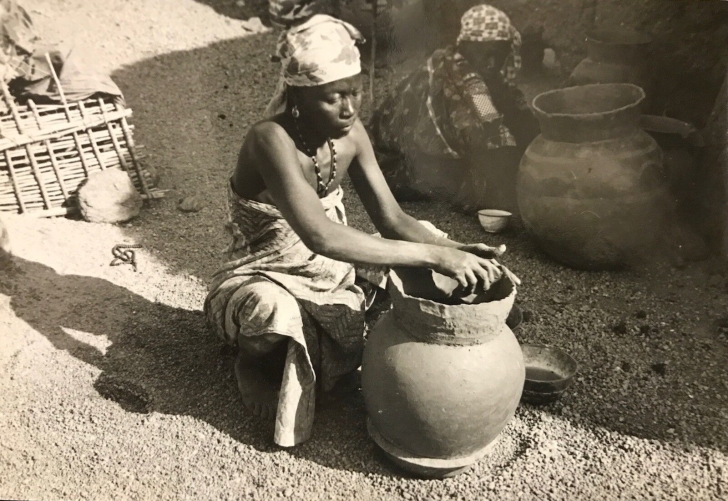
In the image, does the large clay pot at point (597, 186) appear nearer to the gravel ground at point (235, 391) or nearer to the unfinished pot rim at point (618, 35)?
the gravel ground at point (235, 391)

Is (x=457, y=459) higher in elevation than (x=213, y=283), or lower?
lower

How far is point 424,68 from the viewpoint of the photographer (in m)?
6.27

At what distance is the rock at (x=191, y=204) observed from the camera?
19.3 ft

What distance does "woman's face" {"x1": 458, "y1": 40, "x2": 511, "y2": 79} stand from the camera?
6.06m

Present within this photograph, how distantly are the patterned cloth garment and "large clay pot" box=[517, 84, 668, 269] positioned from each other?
178 cm

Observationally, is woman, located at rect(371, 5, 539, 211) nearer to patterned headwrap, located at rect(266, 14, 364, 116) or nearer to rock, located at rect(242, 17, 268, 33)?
patterned headwrap, located at rect(266, 14, 364, 116)

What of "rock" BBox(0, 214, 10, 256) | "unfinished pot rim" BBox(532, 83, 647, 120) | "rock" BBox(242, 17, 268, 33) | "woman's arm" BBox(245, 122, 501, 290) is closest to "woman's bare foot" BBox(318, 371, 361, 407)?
"woman's arm" BBox(245, 122, 501, 290)

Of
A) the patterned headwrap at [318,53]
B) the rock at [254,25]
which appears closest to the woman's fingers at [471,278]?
the patterned headwrap at [318,53]

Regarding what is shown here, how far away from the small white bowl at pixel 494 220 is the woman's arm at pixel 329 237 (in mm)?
2517

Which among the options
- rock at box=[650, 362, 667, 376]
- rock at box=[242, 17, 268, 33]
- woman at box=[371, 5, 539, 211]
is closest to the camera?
rock at box=[650, 362, 667, 376]

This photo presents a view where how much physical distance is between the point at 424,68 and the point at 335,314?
3816mm

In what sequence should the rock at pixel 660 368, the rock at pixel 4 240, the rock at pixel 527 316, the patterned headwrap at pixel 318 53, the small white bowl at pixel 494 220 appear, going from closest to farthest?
the patterned headwrap at pixel 318 53 < the rock at pixel 660 368 < the rock at pixel 527 316 < the rock at pixel 4 240 < the small white bowl at pixel 494 220

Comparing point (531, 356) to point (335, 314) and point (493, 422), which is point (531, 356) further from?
point (335, 314)

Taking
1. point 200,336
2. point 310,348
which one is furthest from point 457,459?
point 200,336
